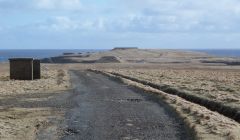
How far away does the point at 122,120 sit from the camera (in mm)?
20219

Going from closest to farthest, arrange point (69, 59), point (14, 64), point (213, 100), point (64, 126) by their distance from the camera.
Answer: point (64, 126), point (213, 100), point (14, 64), point (69, 59)

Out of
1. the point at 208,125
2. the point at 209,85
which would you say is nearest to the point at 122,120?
the point at 208,125

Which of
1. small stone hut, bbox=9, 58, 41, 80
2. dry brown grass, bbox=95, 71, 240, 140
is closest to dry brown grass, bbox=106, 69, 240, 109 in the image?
dry brown grass, bbox=95, 71, 240, 140

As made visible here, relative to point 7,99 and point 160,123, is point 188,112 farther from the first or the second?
point 7,99

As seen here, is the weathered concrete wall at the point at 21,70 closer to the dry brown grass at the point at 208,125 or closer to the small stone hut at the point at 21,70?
the small stone hut at the point at 21,70

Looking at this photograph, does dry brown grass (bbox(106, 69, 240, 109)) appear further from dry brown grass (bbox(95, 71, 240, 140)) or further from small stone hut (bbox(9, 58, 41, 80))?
small stone hut (bbox(9, 58, 41, 80))

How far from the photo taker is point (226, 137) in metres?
15.3

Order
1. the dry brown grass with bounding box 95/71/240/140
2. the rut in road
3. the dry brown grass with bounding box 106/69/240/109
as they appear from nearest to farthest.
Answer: the dry brown grass with bounding box 95/71/240/140 < the rut in road < the dry brown grass with bounding box 106/69/240/109

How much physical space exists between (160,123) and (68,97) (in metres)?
13.1

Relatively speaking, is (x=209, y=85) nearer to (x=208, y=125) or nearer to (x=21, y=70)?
(x=21, y=70)

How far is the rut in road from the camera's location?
647 inches

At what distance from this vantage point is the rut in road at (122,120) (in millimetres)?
16438

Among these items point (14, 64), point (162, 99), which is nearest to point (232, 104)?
point (162, 99)

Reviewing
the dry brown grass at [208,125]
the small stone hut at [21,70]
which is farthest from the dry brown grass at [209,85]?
the small stone hut at [21,70]
